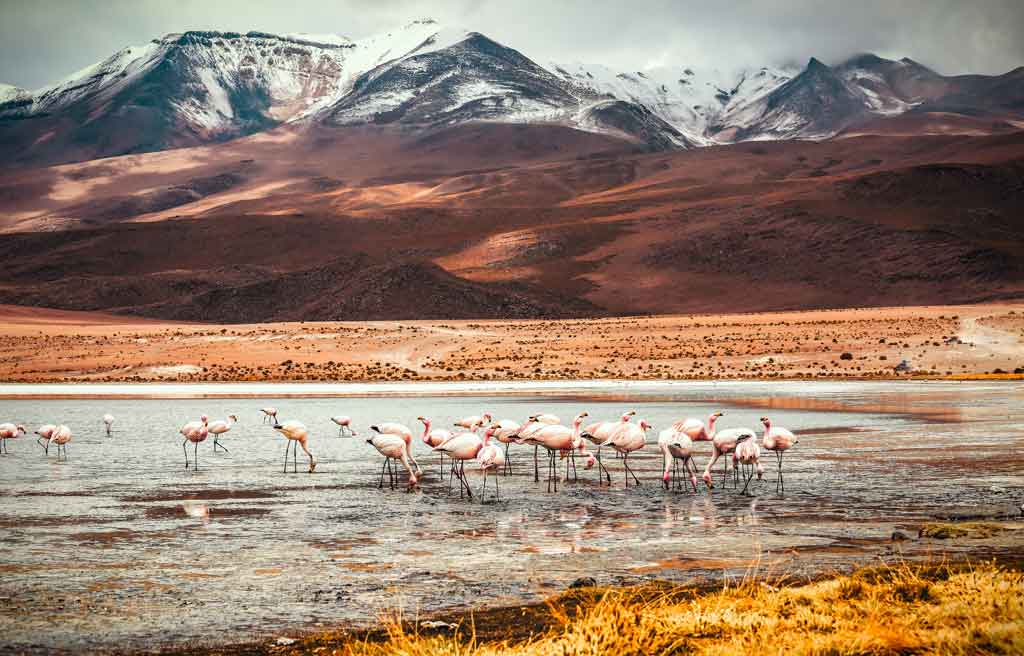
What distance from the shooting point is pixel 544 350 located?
2223 inches

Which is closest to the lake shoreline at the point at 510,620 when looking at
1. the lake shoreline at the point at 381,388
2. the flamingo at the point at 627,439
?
the flamingo at the point at 627,439

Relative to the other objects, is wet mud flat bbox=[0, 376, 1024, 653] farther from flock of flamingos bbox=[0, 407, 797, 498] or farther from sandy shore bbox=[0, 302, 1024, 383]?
sandy shore bbox=[0, 302, 1024, 383]

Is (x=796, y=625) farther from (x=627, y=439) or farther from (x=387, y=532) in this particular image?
(x=627, y=439)

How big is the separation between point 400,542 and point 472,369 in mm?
39898

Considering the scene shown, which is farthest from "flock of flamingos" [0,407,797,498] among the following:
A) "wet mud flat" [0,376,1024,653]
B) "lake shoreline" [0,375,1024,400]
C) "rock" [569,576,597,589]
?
"lake shoreline" [0,375,1024,400]

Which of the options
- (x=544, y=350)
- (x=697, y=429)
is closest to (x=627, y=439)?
(x=697, y=429)

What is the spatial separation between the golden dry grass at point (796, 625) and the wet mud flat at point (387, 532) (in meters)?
1.14

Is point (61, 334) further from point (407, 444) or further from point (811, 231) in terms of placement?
point (811, 231)

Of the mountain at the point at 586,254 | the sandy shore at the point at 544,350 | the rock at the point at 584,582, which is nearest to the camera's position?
the rock at the point at 584,582

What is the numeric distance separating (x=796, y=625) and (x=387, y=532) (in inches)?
230

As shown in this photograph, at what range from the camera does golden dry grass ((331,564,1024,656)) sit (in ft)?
20.5

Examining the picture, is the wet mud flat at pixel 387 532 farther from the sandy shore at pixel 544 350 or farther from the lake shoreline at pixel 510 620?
the sandy shore at pixel 544 350

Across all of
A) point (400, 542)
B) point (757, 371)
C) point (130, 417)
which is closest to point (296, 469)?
point (400, 542)

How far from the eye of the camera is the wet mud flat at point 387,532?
330 inches
